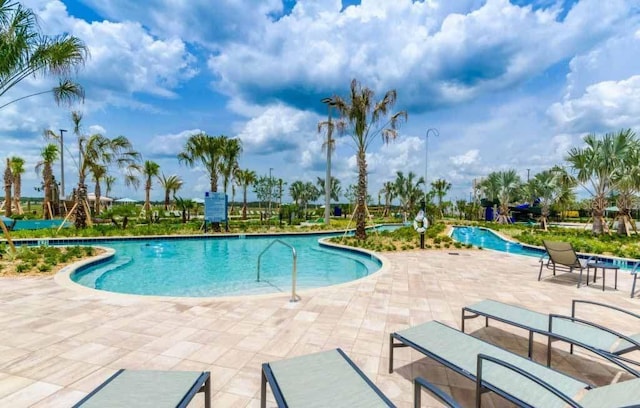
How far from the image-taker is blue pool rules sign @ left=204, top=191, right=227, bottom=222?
58.2ft

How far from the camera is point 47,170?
25062 mm

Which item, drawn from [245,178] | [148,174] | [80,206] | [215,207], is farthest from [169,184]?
[215,207]

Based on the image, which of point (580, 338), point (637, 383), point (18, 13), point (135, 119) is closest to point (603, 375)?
point (580, 338)

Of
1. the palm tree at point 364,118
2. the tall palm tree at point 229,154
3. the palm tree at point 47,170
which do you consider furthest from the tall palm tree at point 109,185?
the palm tree at point 364,118

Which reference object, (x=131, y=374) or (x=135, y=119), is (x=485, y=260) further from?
(x=135, y=119)

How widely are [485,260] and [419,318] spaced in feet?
21.3

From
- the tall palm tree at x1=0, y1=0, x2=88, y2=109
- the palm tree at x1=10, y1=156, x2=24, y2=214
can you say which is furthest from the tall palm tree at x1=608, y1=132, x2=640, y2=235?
the palm tree at x1=10, y1=156, x2=24, y2=214

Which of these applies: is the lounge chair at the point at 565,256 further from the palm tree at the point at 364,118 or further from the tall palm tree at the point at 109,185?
the tall palm tree at the point at 109,185

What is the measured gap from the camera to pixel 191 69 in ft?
42.2

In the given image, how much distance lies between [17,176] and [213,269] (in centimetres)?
2885

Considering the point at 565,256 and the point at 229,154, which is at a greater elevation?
the point at 229,154

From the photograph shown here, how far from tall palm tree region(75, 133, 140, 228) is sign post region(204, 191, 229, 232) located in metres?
4.82

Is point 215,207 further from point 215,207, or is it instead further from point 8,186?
point 8,186

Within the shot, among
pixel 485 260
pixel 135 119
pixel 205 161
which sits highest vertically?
pixel 135 119
